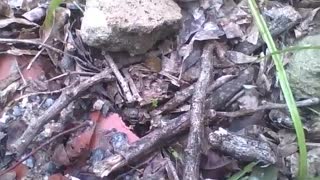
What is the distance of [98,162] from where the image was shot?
118cm

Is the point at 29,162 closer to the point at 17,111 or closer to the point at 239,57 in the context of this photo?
the point at 17,111

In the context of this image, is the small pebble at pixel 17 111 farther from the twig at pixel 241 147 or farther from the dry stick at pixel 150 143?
the twig at pixel 241 147

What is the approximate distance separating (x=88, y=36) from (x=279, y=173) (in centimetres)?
57

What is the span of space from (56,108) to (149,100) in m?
0.23

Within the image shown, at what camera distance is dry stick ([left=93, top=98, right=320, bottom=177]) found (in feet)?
3.84

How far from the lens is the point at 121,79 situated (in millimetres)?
1307

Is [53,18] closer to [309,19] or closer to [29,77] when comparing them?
[29,77]

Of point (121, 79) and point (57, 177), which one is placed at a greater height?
point (121, 79)

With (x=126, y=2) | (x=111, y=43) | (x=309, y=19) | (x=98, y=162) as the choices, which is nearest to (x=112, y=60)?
(x=111, y=43)

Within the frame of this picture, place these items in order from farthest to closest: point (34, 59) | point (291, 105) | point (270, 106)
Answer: point (34, 59), point (270, 106), point (291, 105)

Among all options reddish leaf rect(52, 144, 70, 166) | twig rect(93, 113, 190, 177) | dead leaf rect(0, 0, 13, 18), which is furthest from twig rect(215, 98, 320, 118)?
dead leaf rect(0, 0, 13, 18)

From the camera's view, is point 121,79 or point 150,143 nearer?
point 150,143

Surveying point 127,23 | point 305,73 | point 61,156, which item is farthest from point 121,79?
point 305,73

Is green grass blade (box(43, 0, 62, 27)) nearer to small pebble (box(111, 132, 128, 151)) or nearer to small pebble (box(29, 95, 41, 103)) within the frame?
small pebble (box(29, 95, 41, 103))
